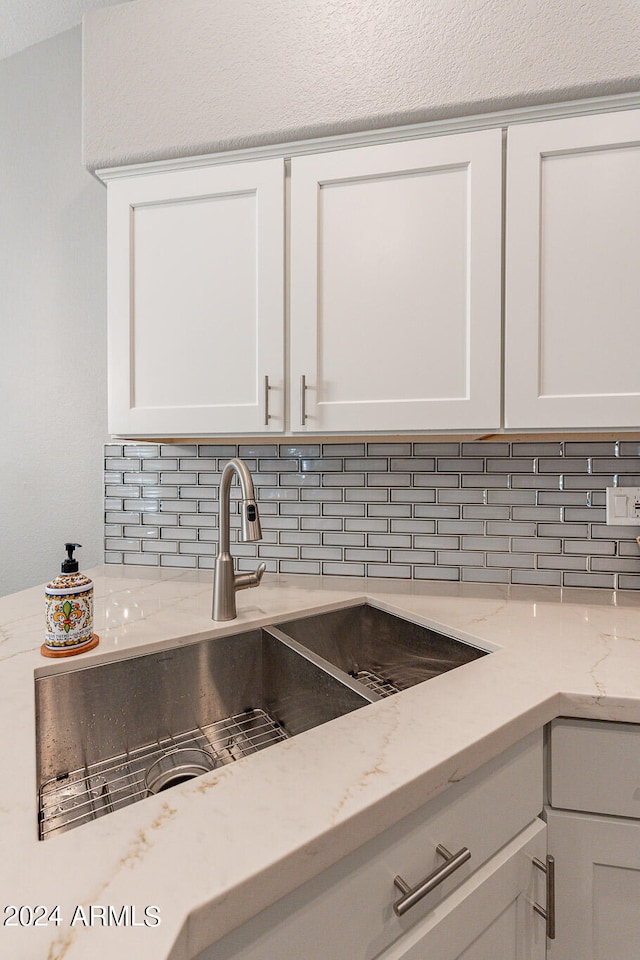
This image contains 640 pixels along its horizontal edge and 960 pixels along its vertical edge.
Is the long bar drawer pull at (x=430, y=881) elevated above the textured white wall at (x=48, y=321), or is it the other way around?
the textured white wall at (x=48, y=321)

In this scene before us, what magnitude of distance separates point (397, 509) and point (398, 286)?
65 cm

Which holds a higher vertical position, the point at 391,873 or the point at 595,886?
A: the point at 391,873

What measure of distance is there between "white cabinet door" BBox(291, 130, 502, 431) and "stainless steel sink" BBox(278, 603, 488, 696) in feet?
1.62

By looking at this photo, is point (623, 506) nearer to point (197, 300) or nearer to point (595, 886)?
point (595, 886)

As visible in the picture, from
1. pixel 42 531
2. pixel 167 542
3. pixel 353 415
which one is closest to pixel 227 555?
pixel 353 415

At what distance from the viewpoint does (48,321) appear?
1815 mm

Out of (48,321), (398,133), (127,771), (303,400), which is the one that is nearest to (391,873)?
(127,771)

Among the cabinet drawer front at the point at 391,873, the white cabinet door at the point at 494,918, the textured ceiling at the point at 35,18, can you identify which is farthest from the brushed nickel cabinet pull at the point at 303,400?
the textured ceiling at the point at 35,18

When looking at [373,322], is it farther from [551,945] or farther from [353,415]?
[551,945]

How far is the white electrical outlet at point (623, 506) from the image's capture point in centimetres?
140

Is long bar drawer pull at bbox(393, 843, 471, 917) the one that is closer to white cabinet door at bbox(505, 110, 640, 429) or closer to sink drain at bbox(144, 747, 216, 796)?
sink drain at bbox(144, 747, 216, 796)

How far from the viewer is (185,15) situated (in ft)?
4.25

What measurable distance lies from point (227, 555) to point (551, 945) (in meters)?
0.92

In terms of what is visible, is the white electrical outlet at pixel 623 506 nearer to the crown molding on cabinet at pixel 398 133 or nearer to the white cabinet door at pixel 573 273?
the white cabinet door at pixel 573 273
